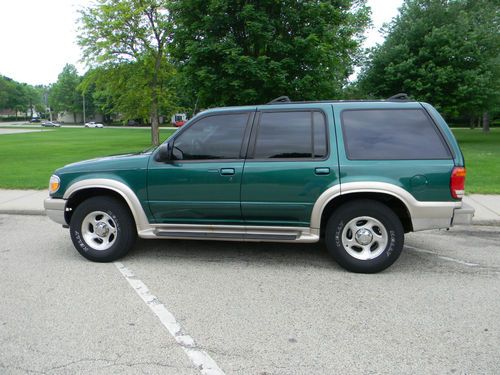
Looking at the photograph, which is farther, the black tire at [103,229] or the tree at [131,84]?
the tree at [131,84]

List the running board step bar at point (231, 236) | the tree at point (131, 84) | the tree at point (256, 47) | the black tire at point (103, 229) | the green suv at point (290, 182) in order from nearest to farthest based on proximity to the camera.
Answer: the green suv at point (290, 182), the running board step bar at point (231, 236), the black tire at point (103, 229), the tree at point (256, 47), the tree at point (131, 84)

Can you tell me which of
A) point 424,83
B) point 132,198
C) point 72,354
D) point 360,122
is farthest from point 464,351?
point 424,83

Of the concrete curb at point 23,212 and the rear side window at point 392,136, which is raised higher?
the rear side window at point 392,136

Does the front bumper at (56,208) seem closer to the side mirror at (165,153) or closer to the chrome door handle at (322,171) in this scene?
the side mirror at (165,153)

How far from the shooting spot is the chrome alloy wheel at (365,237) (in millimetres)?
4465

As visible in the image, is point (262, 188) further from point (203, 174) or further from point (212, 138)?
point (212, 138)

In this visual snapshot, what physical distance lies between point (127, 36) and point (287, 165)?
813 inches

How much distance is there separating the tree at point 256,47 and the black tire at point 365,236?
8332 mm

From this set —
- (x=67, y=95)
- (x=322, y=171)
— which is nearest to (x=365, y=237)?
(x=322, y=171)

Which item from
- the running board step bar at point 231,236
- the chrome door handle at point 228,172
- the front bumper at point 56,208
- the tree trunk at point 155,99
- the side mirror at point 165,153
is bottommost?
the running board step bar at point 231,236

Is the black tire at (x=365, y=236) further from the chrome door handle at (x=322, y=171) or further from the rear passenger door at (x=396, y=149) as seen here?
the chrome door handle at (x=322, y=171)

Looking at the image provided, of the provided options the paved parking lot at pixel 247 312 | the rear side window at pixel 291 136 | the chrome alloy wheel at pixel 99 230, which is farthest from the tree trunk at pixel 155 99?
the rear side window at pixel 291 136

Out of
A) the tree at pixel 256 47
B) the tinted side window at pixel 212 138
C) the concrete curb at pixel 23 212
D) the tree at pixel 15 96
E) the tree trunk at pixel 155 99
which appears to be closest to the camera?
the tinted side window at pixel 212 138

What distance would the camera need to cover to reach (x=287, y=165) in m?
4.44
